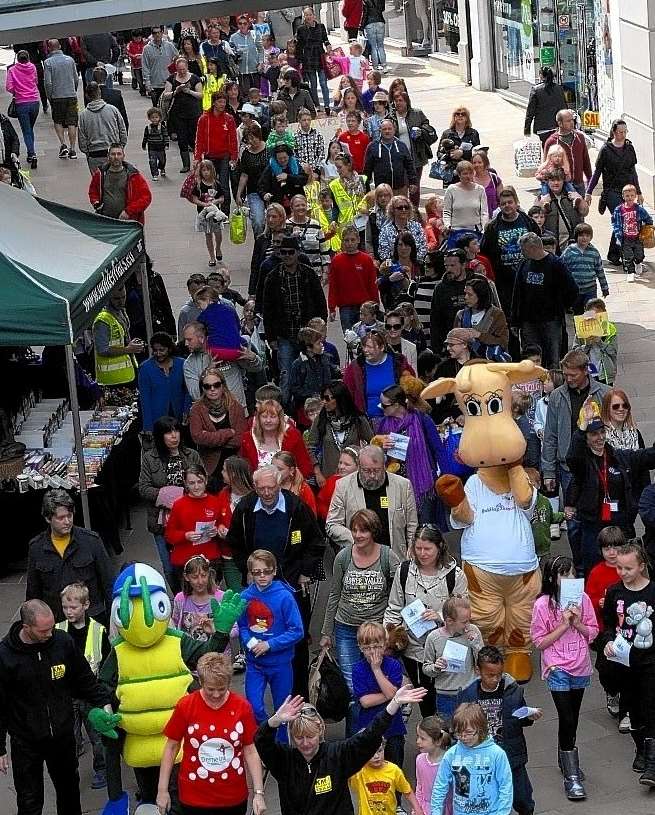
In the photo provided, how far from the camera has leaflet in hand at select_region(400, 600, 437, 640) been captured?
31.2 ft

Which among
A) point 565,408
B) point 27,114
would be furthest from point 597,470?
point 27,114

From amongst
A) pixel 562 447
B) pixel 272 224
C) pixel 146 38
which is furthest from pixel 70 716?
pixel 146 38

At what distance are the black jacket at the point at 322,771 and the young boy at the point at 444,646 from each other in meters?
1.22

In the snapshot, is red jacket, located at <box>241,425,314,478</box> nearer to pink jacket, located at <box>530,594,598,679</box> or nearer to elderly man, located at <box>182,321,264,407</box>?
elderly man, located at <box>182,321,264,407</box>

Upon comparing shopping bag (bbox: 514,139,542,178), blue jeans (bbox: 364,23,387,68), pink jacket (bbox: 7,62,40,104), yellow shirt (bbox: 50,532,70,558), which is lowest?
blue jeans (bbox: 364,23,387,68)

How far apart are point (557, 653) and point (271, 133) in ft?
41.4

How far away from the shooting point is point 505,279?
15.6m

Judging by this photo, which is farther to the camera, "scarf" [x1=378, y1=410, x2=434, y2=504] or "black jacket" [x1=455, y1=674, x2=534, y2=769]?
"scarf" [x1=378, y1=410, x2=434, y2=504]

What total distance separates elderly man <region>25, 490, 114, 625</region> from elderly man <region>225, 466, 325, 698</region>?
2.74ft

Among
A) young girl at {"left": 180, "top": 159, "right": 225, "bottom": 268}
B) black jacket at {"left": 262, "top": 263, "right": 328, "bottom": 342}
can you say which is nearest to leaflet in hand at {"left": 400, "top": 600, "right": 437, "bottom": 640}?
black jacket at {"left": 262, "top": 263, "right": 328, "bottom": 342}

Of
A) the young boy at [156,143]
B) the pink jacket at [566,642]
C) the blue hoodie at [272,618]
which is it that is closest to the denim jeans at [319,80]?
the young boy at [156,143]

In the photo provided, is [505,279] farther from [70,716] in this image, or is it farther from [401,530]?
[70,716]

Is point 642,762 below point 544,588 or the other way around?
below

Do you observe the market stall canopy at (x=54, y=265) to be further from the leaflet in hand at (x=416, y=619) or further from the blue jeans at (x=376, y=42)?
the blue jeans at (x=376, y=42)
